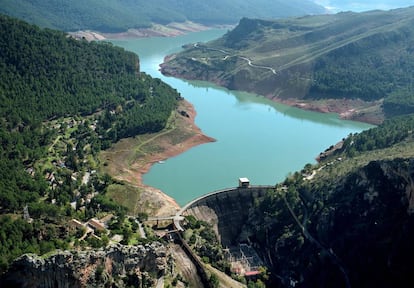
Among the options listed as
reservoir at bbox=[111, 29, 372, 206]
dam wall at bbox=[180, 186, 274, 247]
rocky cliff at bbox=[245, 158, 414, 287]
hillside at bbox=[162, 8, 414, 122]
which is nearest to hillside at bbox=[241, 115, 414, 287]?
rocky cliff at bbox=[245, 158, 414, 287]

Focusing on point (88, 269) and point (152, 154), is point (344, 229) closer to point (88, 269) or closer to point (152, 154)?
point (88, 269)

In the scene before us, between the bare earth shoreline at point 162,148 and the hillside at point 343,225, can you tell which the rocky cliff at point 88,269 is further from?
the hillside at point 343,225

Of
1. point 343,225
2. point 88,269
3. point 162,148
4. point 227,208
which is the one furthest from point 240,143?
point 88,269

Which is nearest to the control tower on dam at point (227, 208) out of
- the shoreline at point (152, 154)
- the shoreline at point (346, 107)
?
the shoreline at point (152, 154)

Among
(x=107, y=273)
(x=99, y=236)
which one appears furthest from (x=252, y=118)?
(x=107, y=273)

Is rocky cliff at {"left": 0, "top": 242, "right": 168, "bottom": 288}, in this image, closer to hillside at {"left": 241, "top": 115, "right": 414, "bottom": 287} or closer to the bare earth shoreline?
the bare earth shoreline

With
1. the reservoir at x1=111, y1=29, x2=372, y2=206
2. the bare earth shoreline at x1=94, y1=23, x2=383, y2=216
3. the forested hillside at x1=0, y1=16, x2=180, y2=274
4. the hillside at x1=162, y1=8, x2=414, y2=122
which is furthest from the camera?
the hillside at x1=162, y1=8, x2=414, y2=122
